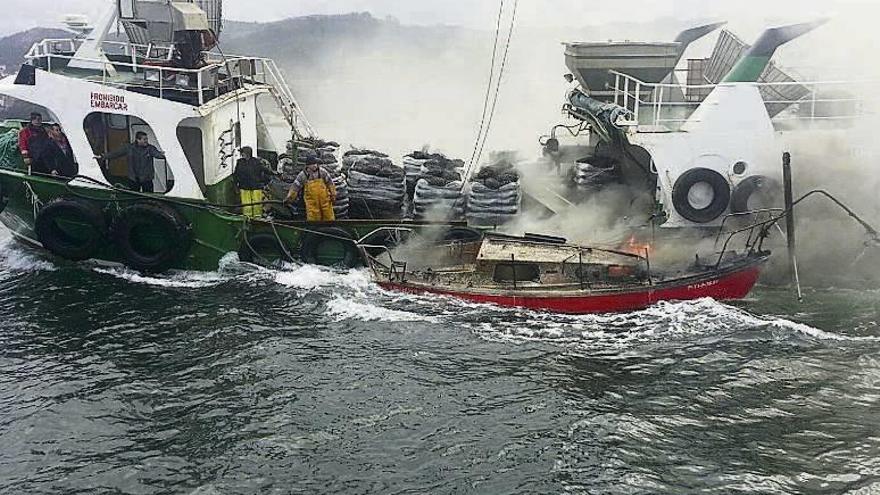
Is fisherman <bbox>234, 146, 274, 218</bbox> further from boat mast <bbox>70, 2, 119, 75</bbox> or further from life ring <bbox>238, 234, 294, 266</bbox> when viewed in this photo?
boat mast <bbox>70, 2, 119, 75</bbox>

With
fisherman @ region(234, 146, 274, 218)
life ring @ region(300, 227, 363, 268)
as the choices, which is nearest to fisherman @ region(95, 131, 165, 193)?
fisherman @ region(234, 146, 274, 218)

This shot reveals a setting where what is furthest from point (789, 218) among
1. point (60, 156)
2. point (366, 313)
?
point (60, 156)

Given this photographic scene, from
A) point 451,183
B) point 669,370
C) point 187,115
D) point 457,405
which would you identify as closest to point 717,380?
point 669,370

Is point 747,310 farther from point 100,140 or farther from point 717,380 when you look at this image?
point 100,140

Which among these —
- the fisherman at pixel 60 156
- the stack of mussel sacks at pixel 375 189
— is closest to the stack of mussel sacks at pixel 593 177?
the stack of mussel sacks at pixel 375 189

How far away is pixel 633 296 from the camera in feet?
43.6

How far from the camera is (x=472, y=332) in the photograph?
12727mm

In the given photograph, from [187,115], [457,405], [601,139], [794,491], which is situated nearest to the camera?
[794,491]

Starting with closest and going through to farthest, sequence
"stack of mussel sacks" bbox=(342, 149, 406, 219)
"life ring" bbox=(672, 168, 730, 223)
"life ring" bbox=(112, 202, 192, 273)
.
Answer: "life ring" bbox=(112, 202, 192, 273)
"life ring" bbox=(672, 168, 730, 223)
"stack of mussel sacks" bbox=(342, 149, 406, 219)

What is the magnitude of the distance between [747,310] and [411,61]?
2734cm

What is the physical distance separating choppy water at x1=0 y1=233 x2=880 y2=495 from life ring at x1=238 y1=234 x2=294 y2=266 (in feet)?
1.96

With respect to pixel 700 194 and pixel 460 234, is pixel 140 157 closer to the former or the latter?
pixel 460 234

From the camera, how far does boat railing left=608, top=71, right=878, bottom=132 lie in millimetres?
15781

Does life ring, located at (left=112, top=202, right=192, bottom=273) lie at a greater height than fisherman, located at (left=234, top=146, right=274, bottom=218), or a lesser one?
lesser
